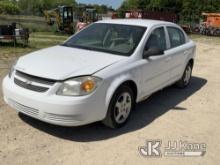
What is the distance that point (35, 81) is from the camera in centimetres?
466

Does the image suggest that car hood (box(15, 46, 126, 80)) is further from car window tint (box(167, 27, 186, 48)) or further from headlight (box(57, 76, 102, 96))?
car window tint (box(167, 27, 186, 48))

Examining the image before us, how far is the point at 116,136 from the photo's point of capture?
500 cm

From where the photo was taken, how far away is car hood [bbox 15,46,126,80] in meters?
4.63

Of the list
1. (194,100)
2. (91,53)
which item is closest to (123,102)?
(91,53)

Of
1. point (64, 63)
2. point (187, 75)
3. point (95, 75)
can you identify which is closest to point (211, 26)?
point (187, 75)

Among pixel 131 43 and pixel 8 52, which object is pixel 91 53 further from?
pixel 8 52

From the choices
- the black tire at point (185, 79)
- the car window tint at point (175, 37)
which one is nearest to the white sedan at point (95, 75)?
the car window tint at point (175, 37)

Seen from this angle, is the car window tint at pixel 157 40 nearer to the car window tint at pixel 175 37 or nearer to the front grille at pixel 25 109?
the car window tint at pixel 175 37

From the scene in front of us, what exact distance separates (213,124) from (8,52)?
8482mm

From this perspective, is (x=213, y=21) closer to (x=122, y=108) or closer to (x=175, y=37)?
(x=175, y=37)

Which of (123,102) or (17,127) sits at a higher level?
(123,102)

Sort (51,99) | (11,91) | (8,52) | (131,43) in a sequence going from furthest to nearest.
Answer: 1. (8,52)
2. (131,43)
3. (11,91)
4. (51,99)

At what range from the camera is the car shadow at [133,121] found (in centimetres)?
496

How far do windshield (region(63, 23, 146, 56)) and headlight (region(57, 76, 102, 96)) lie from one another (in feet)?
3.61
